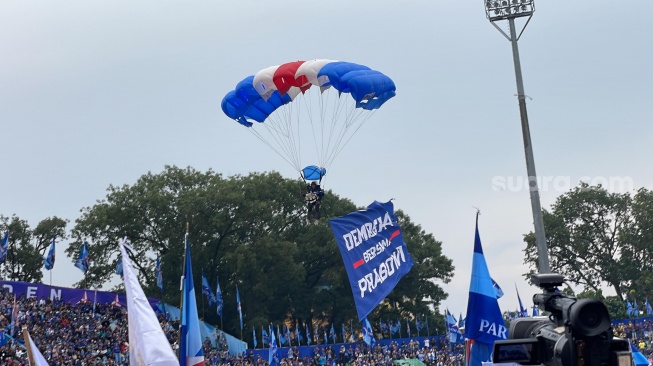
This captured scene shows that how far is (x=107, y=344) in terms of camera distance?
33.9m

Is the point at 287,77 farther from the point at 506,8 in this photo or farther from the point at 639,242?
the point at 639,242

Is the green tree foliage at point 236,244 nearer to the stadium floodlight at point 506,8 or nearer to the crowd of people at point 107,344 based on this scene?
the crowd of people at point 107,344

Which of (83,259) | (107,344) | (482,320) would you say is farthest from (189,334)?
(83,259)

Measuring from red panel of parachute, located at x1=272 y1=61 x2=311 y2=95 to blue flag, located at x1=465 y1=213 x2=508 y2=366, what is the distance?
1401 centimetres

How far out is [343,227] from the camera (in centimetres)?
1658

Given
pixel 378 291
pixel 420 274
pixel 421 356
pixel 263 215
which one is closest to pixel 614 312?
pixel 420 274

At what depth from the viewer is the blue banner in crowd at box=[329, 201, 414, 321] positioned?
15922mm

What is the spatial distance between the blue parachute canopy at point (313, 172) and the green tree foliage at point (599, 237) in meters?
36.3

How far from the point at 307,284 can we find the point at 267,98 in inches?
1140

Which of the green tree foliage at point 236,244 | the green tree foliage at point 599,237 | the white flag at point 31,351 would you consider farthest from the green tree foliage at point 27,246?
the white flag at point 31,351

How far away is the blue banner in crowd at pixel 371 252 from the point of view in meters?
15.9

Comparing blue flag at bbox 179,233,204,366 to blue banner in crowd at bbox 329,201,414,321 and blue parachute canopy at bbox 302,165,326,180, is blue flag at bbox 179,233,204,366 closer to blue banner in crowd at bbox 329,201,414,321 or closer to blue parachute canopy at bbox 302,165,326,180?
blue banner in crowd at bbox 329,201,414,321

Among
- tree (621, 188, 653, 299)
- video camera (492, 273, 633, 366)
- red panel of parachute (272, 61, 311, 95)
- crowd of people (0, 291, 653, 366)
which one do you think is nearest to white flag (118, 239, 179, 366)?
video camera (492, 273, 633, 366)

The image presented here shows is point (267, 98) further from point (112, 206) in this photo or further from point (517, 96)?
point (112, 206)
